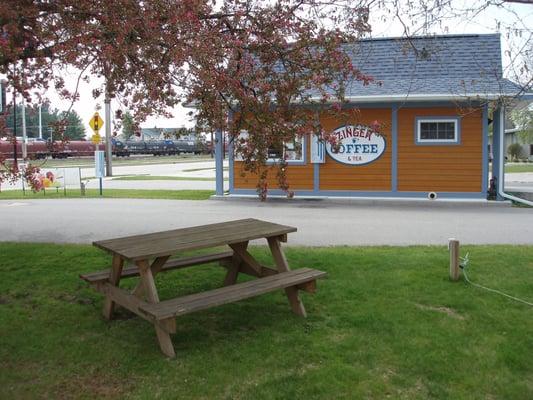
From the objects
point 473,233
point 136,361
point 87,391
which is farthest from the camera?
point 473,233

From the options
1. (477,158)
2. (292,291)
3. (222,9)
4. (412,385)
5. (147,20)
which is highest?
(222,9)

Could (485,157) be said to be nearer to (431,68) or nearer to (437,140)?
(437,140)

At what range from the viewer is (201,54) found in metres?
5.25

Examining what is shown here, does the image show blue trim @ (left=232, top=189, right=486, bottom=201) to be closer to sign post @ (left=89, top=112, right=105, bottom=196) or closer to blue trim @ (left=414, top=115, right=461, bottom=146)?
blue trim @ (left=414, top=115, right=461, bottom=146)

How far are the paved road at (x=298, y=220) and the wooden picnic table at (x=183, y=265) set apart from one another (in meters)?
3.50

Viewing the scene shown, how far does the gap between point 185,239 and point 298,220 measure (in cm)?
716

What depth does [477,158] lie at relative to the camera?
15.6 meters

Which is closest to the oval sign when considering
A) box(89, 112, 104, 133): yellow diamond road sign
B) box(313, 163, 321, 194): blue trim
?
box(313, 163, 321, 194): blue trim

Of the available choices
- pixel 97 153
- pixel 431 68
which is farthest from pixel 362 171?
pixel 97 153

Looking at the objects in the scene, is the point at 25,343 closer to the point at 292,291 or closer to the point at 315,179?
the point at 292,291

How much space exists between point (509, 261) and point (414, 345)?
3.40 metres

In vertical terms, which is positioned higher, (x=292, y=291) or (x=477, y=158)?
(x=477, y=158)

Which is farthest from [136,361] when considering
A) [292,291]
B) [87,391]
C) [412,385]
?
[412,385]

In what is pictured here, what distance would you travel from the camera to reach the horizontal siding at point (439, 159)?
614 inches
